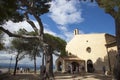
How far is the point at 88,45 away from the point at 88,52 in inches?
56.4

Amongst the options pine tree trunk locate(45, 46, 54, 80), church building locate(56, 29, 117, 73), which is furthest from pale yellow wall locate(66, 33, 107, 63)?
pine tree trunk locate(45, 46, 54, 80)

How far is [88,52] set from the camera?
43438mm

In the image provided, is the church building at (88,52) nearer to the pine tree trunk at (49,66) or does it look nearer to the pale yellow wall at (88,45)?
the pale yellow wall at (88,45)

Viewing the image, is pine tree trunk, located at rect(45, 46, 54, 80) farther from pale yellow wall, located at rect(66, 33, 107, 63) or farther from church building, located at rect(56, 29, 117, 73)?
pale yellow wall, located at rect(66, 33, 107, 63)

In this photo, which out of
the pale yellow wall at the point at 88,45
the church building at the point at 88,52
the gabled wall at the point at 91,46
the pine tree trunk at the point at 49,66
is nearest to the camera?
the pine tree trunk at the point at 49,66

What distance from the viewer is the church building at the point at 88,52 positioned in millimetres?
41531

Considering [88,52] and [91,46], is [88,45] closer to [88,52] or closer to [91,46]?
[91,46]

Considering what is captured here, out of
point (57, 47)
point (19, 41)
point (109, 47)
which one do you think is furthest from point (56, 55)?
point (109, 47)

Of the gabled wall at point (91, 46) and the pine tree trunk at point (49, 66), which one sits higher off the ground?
the gabled wall at point (91, 46)

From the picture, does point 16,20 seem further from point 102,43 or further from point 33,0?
point 102,43

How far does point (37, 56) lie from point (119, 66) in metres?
29.8

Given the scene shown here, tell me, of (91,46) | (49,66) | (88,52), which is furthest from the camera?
(88,52)

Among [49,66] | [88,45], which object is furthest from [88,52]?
[49,66]

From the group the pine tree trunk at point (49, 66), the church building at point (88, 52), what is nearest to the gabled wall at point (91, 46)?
the church building at point (88, 52)
